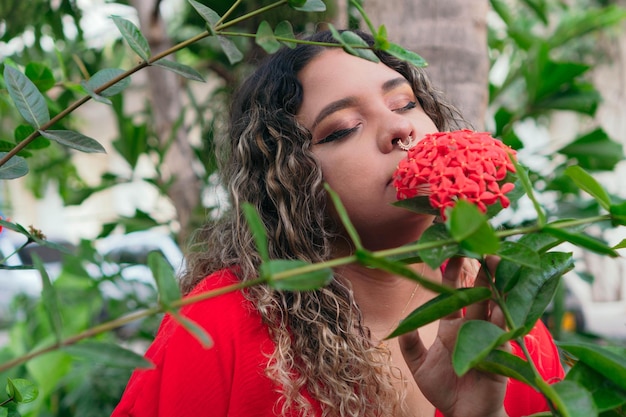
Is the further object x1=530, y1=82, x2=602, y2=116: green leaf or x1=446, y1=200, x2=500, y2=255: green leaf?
x1=530, y1=82, x2=602, y2=116: green leaf

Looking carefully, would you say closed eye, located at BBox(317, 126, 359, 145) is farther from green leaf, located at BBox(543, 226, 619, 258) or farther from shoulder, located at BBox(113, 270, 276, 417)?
green leaf, located at BBox(543, 226, 619, 258)

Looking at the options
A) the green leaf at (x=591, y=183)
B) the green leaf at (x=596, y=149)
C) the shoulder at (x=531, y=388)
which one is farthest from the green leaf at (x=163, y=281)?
the green leaf at (x=596, y=149)

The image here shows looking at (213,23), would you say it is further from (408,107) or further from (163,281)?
(408,107)

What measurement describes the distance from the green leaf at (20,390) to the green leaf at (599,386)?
2.24 ft

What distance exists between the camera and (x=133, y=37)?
0.90 m

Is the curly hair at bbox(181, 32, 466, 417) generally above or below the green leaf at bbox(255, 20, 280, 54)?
below

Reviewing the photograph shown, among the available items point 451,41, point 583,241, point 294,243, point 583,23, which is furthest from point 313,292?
point 583,23

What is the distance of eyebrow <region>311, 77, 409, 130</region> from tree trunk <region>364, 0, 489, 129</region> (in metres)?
0.61

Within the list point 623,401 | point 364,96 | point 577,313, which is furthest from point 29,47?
point 577,313

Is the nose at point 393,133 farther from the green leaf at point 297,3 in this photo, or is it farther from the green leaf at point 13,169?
the green leaf at point 13,169

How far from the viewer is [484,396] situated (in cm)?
103

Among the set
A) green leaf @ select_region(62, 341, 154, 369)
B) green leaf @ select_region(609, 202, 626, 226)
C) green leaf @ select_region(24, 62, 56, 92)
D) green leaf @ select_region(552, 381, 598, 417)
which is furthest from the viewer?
green leaf @ select_region(24, 62, 56, 92)

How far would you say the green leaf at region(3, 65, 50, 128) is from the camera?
865 mm

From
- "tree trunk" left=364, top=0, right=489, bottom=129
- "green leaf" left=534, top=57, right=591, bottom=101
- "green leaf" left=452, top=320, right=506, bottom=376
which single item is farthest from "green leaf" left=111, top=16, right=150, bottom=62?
"green leaf" left=534, top=57, right=591, bottom=101
